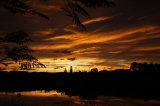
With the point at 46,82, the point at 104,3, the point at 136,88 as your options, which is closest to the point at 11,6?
the point at 104,3

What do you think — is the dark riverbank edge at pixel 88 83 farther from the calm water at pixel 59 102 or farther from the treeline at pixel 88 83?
the calm water at pixel 59 102

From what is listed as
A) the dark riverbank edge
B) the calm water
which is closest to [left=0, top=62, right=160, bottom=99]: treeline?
the dark riverbank edge

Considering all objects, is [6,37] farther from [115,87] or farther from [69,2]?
[115,87]

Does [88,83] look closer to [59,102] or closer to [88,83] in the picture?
[88,83]

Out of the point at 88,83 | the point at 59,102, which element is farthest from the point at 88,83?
the point at 59,102

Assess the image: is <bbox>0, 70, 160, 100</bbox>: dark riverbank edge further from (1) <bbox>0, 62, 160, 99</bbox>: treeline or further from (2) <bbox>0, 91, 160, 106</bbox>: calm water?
(2) <bbox>0, 91, 160, 106</bbox>: calm water

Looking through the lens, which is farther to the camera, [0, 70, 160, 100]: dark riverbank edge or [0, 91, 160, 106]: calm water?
[0, 70, 160, 100]: dark riverbank edge

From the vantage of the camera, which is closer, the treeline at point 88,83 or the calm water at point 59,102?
the calm water at point 59,102

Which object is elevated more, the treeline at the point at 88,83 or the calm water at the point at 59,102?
the treeline at the point at 88,83

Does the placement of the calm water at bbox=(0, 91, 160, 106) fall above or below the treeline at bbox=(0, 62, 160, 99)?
below

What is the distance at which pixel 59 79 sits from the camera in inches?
2896

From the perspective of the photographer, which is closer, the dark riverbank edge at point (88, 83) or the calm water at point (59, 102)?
the calm water at point (59, 102)

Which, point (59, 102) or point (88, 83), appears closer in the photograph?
point (59, 102)

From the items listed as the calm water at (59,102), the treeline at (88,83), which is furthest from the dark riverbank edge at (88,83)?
the calm water at (59,102)
